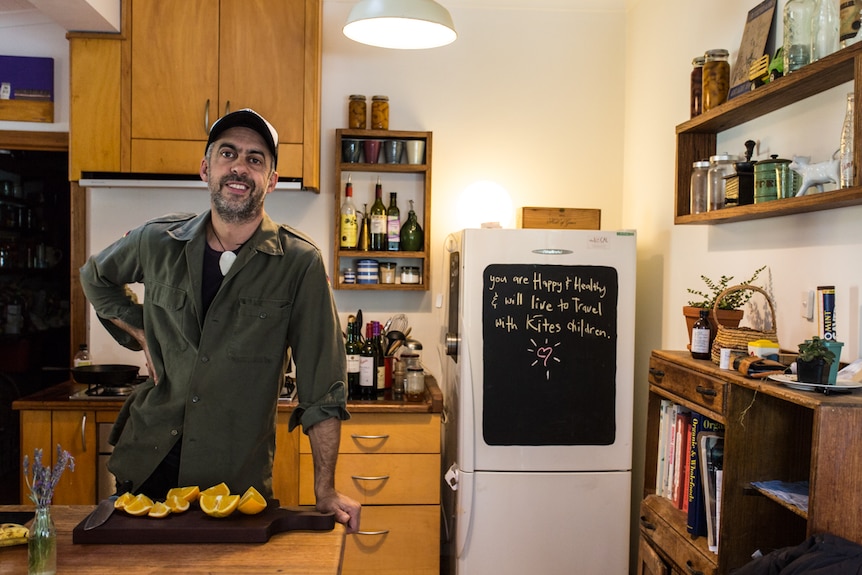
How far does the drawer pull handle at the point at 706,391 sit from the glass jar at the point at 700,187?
2.31ft

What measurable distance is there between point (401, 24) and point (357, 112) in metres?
0.76

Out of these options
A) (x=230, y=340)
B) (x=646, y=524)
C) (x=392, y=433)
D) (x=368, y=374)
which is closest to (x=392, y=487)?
(x=392, y=433)

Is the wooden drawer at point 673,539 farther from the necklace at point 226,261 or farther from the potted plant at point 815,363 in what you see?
the necklace at point 226,261

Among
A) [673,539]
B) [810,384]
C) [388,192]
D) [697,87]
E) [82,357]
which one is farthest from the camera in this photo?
[388,192]

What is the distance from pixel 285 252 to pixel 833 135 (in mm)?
1558

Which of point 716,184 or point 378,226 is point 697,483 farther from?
point 378,226

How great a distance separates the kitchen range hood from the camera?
11.5 feet

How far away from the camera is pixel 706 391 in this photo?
7.30 ft

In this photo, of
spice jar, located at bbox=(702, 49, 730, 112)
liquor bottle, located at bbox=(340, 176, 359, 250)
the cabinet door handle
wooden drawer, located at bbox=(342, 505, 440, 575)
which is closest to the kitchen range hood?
liquor bottle, located at bbox=(340, 176, 359, 250)

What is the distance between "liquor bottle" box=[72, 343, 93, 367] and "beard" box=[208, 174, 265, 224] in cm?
208

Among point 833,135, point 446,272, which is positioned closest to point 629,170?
point 446,272

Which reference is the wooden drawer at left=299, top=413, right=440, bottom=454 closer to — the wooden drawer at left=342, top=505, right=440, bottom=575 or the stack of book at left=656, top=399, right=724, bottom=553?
the wooden drawer at left=342, top=505, right=440, bottom=575

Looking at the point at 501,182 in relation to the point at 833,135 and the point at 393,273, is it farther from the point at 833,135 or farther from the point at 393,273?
the point at 833,135

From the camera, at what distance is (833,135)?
2217 mm
